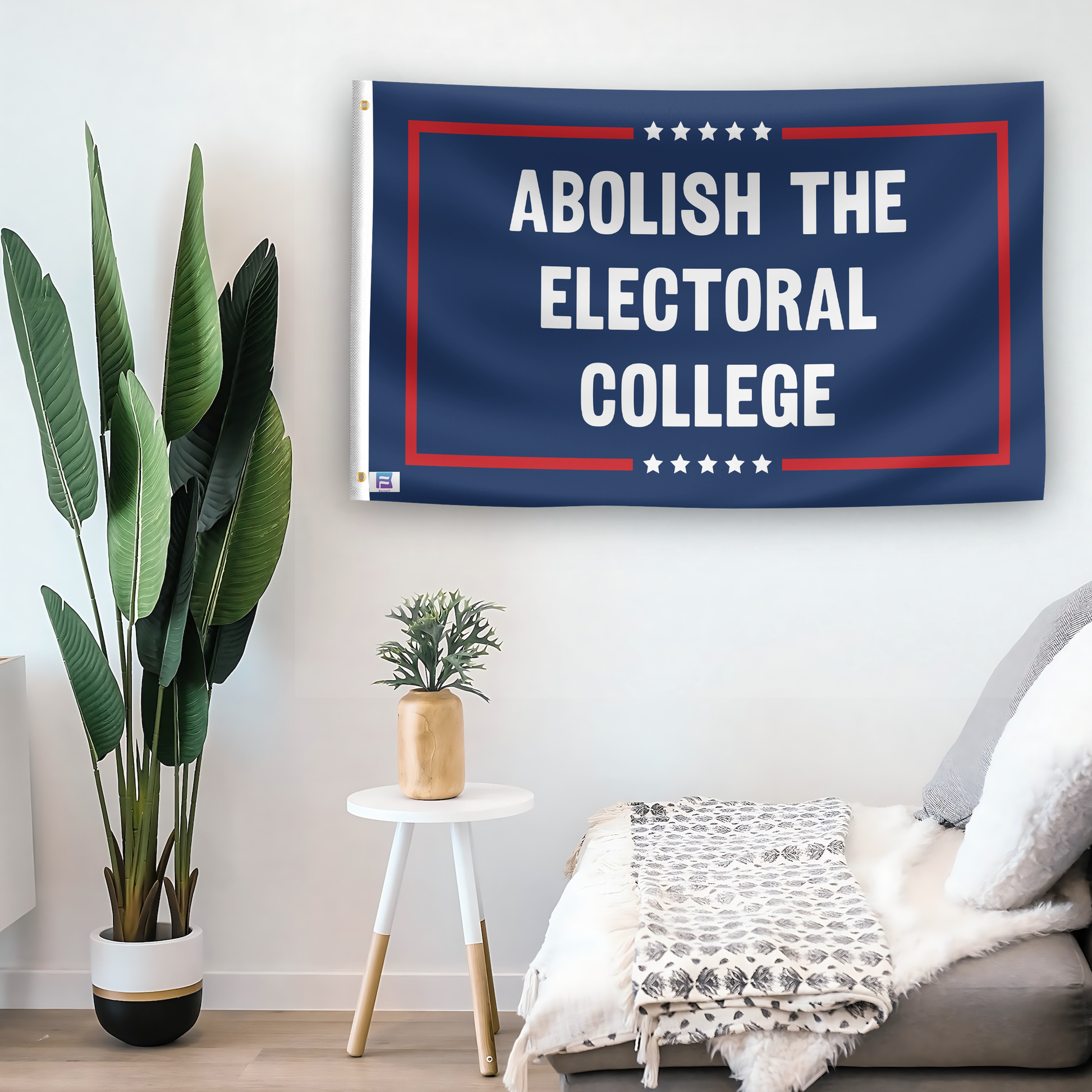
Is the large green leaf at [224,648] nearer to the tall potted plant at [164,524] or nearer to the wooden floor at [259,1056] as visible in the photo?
the tall potted plant at [164,524]

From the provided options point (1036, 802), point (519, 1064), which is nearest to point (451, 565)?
point (519, 1064)

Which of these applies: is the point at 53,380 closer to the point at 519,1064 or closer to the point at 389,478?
the point at 389,478

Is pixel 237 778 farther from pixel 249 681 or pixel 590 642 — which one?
pixel 590 642

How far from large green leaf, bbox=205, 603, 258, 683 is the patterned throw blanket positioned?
0.90 meters

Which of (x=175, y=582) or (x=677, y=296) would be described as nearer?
(x=175, y=582)

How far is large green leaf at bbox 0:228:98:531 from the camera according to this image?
6.39 ft

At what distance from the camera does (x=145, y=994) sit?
194 centimetres

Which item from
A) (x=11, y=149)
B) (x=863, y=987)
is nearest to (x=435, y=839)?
(x=863, y=987)

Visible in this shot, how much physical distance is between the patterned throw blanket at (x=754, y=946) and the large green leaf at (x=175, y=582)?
98 centimetres

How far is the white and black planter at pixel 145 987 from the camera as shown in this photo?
1940mm

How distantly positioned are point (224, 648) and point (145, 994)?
25.8 inches

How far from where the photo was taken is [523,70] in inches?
88.0

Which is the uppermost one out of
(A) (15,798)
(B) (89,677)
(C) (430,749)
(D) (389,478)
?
(D) (389,478)

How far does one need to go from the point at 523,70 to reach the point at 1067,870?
1840 millimetres
